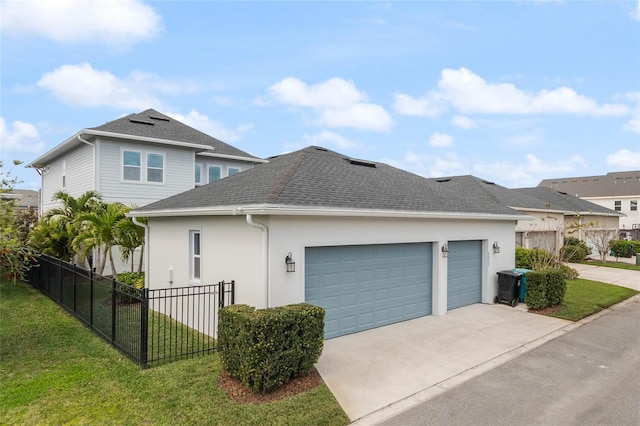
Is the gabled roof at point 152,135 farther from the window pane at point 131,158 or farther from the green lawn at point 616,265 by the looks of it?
the green lawn at point 616,265

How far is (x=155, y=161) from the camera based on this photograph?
1719 cm

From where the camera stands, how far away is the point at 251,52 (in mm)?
14852

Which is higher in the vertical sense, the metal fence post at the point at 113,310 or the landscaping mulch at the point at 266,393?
the metal fence post at the point at 113,310

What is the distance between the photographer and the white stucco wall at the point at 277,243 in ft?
24.3

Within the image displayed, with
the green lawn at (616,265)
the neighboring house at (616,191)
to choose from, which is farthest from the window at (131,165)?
the neighboring house at (616,191)

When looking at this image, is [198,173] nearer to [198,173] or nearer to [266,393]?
[198,173]

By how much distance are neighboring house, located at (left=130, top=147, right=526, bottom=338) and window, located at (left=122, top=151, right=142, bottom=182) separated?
627 cm

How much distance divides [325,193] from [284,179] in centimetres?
101

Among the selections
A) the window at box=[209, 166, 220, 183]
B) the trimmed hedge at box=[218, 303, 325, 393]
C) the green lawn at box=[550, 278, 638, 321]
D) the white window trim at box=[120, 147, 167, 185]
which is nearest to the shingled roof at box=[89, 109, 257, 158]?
the white window trim at box=[120, 147, 167, 185]

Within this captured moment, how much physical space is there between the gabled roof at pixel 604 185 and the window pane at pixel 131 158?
4953 centimetres

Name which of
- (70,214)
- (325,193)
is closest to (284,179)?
(325,193)

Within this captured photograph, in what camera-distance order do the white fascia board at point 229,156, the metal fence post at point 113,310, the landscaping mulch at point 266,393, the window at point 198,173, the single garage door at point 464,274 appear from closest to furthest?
the landscaping mulch at point 266,393 < the metal fence post at point 113,310 < the single garage door at point 464,274 < the white fascia board at point 229,156 < the window at point 198,173

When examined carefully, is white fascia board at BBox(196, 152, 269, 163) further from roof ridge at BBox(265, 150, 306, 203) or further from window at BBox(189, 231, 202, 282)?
window at BBox(189, 231, 202, 282)

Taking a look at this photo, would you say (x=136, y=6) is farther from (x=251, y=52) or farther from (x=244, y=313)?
(x=244, y=313)
